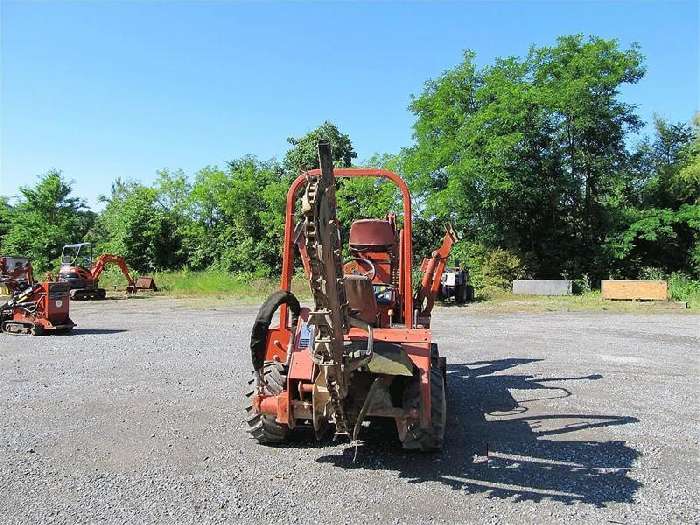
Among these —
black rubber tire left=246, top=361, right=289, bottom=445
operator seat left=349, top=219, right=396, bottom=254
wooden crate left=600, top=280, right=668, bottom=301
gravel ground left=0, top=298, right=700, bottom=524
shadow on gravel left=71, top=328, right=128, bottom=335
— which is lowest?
gravel ground left=0, top=298, right=700, bottom=524

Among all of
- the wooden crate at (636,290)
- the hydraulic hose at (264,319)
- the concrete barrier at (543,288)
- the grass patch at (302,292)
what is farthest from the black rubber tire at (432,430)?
the concrete barrier at (543,288)

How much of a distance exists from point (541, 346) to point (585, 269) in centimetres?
2054

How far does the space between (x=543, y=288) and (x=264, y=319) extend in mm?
23281

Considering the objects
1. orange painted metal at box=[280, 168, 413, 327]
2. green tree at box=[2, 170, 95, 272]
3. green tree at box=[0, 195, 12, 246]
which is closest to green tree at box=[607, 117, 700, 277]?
orange painted metal at box=[280, 168, 413, 327]

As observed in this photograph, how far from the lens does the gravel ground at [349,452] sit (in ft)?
12.6

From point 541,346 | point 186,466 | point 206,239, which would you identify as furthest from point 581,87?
point 186,466

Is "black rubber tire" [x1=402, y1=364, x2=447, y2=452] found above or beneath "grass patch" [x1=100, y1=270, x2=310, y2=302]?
beneath

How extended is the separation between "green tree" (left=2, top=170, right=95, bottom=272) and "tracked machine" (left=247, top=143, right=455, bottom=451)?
117 ft

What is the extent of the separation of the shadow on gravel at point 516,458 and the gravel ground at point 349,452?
0.02 metres

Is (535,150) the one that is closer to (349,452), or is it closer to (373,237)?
(373,237)

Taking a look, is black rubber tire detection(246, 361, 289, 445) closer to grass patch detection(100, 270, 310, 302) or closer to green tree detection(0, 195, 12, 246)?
grass patch detection(100, 270, 310, 302)

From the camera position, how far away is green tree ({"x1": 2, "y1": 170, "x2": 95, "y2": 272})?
36500 mm

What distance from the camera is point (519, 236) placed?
3017 centimetres

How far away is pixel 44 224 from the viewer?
37094mm
